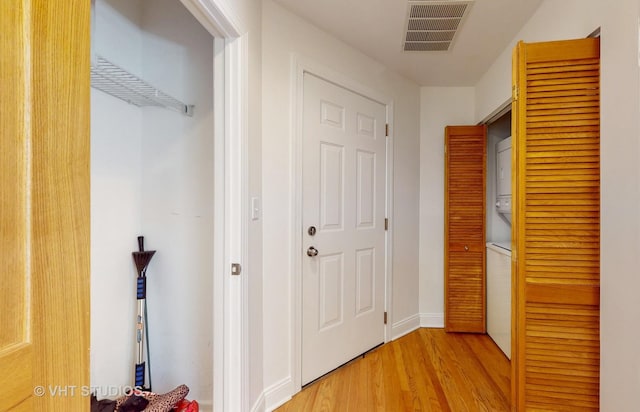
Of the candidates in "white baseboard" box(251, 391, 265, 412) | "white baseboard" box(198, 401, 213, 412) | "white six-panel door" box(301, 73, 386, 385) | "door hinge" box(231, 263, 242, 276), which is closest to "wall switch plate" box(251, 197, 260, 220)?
"door hinge" box(231, 263, 242, 276)

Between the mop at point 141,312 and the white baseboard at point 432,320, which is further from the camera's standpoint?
the white baseboard at point 432,320

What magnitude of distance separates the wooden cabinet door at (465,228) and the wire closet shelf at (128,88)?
2.34 metres

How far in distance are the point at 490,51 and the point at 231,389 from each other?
2.84m

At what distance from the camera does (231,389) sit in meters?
1.47

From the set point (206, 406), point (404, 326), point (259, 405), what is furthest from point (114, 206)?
point (404, 326)

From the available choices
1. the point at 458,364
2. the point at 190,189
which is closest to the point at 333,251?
the point at 190,189

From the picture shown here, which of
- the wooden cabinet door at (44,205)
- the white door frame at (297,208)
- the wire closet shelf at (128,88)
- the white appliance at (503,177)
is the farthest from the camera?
the white appliance at (503,177)

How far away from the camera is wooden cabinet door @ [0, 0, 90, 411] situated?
434mm

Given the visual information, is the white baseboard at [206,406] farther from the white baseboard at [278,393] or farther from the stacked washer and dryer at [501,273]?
the stacked washer and dryer at [501,273]

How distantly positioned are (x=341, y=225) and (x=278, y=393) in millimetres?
1141

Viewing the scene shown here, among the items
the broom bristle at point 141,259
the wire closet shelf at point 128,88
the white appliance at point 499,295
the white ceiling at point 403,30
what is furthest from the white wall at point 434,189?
the broom bristle at point 141,259

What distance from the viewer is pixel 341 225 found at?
2.35 m

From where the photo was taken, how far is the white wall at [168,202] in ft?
5.74

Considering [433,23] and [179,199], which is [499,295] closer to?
[433,23]
